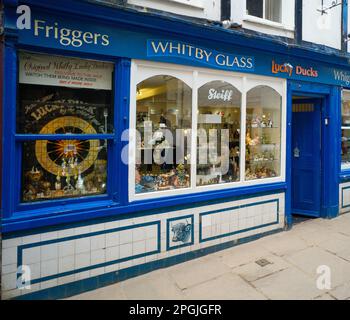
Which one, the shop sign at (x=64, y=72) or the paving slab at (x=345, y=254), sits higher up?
the shop sign at (x=64, y=72)

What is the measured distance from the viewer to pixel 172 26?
171 inches

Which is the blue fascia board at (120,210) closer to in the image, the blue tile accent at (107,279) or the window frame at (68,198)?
Answer: the window frame at (68,198)

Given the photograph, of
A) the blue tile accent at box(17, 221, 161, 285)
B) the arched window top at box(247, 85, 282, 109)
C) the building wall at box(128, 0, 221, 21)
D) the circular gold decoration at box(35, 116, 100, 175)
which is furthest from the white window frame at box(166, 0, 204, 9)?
the blue tile accent at box(17, 221, 161, 285)

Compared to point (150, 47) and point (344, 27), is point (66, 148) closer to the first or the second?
point (150, 47)

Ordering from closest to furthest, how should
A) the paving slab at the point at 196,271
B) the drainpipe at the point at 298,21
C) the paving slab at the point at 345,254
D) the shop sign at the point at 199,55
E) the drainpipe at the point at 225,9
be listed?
the paving slab at the point at 196,271
the shop sign at the point at 199,55
the paving slab at the point at 345,254
the drainpipe at the point at 225,9
the drainpipe at the point at 298,21

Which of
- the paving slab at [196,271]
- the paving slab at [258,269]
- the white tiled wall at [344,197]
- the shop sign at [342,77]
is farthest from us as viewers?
the white tiled wall at [344,197]

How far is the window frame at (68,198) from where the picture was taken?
353 cm

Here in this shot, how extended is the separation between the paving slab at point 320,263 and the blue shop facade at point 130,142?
0.90m

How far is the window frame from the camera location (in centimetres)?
353

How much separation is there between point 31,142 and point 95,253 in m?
1.57

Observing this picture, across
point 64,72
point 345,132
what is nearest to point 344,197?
point 345,132

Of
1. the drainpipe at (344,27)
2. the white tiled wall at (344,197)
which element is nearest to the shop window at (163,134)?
the white tiled wall at (344,197)

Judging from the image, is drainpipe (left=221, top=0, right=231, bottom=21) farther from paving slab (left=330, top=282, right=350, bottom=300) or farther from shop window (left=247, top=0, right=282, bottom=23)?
paving slab (left=330, top=282, right=350, bottom=300)

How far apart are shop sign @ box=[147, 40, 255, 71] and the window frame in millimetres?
624
